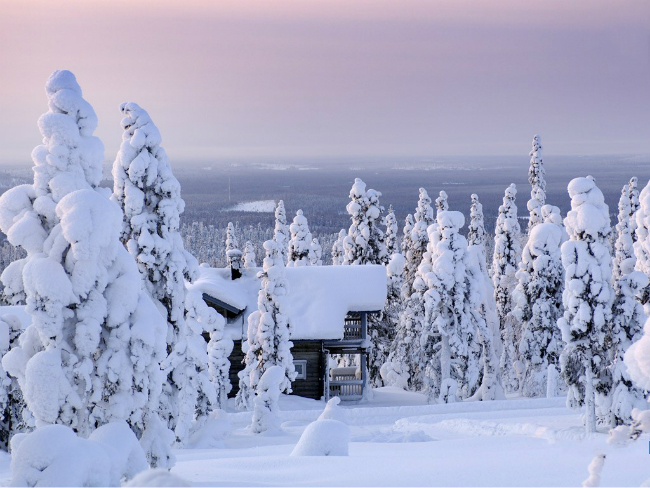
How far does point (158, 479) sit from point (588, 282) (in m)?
21.5

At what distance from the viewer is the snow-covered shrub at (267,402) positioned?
28.3 meters

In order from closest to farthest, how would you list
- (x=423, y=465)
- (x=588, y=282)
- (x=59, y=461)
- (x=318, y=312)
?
1. (x=59, y=461)
2. (x=423, y=465)
3. (x=588, y=282)
4. (x=318, y=312)

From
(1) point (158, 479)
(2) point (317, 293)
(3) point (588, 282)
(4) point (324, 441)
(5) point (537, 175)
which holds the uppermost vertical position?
(5) point (537, 175)

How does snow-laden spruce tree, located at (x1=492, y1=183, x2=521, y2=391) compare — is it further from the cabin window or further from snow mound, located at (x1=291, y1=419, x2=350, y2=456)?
snow mound, located at (x1=291, y1=419, x2=350, y2=456)

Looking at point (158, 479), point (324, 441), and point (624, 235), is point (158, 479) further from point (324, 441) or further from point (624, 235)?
point (624, 235)

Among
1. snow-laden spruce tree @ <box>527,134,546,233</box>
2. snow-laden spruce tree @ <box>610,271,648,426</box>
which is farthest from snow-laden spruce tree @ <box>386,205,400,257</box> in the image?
snow-laden spruce tree @ <box>610,271,648,426</box>

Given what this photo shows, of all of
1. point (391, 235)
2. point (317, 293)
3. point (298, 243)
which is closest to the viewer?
point (317, 293)

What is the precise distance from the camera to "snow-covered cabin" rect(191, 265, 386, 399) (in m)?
37.5

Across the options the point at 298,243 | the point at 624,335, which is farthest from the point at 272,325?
the point at 298,243

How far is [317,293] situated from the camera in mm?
38969

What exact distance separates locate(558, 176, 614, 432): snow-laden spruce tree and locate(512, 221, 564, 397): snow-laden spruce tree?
1222cm

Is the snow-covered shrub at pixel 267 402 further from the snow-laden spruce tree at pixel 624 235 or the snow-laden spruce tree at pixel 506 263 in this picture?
the snow-laden spruce tree at pixel 624 235

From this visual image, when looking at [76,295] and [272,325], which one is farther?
[272,325]

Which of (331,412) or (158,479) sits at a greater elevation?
(158,479)
